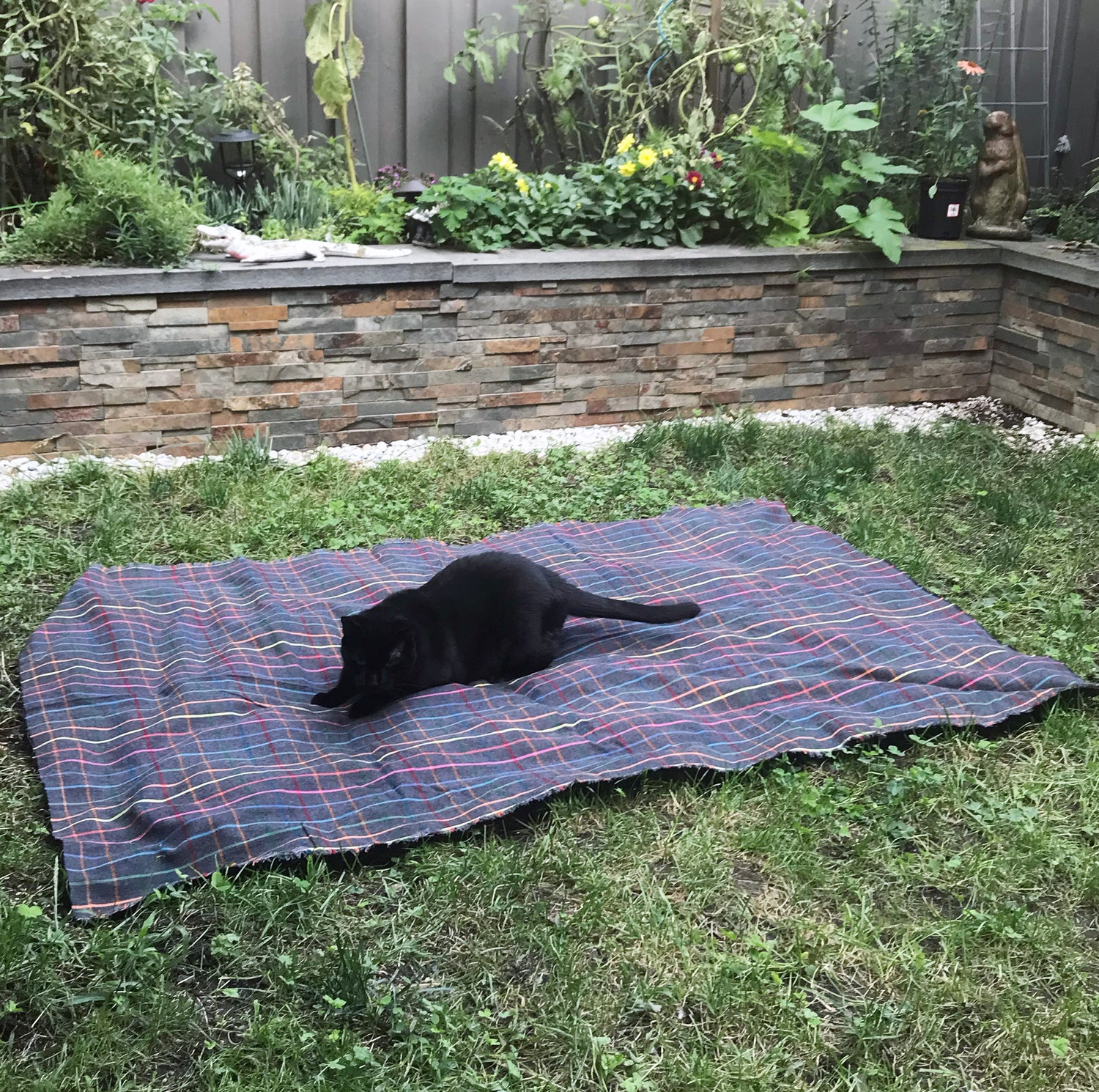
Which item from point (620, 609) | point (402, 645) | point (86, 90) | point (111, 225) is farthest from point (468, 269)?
point (402, 645)

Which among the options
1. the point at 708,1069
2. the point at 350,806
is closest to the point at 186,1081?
the point at 350,806

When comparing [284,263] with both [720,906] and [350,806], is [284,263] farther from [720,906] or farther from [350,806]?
[720,906]

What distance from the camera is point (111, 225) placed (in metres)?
4.68

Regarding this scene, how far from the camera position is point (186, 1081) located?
6.39ft

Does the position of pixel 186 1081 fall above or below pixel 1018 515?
below

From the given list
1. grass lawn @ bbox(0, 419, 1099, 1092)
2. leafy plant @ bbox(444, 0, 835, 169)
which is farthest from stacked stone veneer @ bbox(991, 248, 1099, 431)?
grass lawn @ bbox(0, 419, 1099, 1092)

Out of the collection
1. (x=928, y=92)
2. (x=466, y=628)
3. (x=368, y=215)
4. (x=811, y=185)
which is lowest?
(x=466, y=628)

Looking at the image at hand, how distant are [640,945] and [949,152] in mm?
5248

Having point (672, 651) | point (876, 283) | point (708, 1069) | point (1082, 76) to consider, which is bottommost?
point (708, 1069)

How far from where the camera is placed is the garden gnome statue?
5969 millimetres

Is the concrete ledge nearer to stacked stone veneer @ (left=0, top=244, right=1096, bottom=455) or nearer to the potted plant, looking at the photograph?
stacked stone veneer @ (left=0, top=244, right=1096, bottom=455)

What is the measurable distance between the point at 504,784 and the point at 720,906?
564 millimetres

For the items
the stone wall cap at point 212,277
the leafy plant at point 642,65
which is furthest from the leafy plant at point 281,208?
the leafy plant at point 642,65

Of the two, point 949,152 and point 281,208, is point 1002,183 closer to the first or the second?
point 949,152
